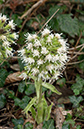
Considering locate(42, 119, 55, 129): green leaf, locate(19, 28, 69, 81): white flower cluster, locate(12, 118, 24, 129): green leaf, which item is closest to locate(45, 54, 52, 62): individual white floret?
locate(19, 28, 69, 81): white flower cluster

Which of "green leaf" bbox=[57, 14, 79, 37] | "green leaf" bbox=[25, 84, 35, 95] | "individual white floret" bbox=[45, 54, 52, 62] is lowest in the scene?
"green leaf" bbox=[25, 84, 35, 95]

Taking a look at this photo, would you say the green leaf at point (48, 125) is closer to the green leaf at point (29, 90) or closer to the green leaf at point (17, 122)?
the green leaf at point (17, 122)

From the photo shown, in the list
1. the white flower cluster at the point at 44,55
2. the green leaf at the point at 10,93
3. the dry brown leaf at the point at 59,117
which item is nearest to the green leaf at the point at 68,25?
the white flower cluster at the point at 44,55

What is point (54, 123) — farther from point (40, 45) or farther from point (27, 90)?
point (40, 45)

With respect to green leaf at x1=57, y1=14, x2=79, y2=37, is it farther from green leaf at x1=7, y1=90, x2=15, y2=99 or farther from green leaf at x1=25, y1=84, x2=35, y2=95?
green leaf at x1=7, y1=90, x2=15, y2=99

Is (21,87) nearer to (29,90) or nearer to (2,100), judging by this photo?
(29,90)

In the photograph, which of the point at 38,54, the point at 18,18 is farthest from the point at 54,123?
the point at 18,18

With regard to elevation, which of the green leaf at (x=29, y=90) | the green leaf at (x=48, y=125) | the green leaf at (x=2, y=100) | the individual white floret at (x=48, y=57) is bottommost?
the green leaf at (x=48, y=125)

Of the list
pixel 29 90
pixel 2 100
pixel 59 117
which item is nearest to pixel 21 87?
pixel 29 90
